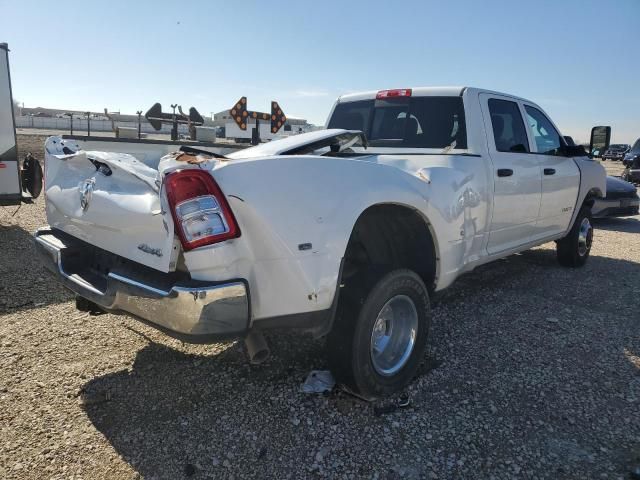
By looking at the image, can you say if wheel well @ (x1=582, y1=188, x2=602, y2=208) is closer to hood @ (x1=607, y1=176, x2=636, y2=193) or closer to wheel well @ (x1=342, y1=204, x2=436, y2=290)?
wheel well @ (x1=342, y1=204, x2=436, y2=290)

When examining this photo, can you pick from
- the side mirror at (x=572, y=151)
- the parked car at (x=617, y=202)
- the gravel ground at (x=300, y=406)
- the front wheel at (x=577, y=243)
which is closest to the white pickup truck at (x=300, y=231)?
the gravel ground at (x=300, y=406)

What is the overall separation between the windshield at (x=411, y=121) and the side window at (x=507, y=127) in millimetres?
416

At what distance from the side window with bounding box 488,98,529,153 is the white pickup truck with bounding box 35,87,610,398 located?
8 cm

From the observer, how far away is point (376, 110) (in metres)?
4.81

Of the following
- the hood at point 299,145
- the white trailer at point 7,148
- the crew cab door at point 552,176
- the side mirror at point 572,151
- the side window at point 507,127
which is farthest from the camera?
the white trailer at point 7,148

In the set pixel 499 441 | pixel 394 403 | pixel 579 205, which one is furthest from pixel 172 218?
pixel 579 205

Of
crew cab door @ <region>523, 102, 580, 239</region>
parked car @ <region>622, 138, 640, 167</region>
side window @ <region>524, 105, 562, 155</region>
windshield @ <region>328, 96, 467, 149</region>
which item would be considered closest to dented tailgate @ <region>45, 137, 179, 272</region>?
windshield @ <region>328, 96, 467, 149</region>

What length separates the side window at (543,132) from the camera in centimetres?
516

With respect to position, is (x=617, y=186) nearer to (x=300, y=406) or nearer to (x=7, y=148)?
(x=300, y=406)

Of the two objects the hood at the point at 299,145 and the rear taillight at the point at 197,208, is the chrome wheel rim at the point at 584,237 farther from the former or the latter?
the rear taillight at the point at 197,208

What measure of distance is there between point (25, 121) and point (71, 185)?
217 feet

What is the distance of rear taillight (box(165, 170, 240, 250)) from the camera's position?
7.07 feet

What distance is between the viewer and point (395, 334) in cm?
318

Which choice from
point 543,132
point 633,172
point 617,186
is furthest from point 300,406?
point 633,172
